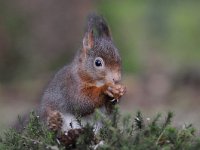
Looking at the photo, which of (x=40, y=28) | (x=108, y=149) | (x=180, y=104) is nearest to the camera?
(x=108, y=149)

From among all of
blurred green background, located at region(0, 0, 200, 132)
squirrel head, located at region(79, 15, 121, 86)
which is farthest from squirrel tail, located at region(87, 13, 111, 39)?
blurred green background, located at region(0, 0, 200, 132)

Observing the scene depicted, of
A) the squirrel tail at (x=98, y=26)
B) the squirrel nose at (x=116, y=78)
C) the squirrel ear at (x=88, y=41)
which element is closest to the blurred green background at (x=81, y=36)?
the squirrel ear at (x=88, y=41)

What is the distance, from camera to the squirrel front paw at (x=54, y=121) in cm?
486

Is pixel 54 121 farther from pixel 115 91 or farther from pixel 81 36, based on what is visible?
pixel 81 36

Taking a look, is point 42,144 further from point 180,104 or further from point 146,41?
point 146,41

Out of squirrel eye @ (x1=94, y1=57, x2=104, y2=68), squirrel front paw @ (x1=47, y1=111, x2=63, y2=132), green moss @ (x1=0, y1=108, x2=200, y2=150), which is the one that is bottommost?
green moss @ (x1=0, y1=108, x2=200, y2=150)

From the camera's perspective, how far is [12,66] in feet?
44.6

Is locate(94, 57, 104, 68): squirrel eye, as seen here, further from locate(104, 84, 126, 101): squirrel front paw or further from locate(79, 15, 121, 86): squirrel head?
locate(104, 84, 126, 101): squirrel front paw

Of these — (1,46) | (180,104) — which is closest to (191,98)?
(180,104)

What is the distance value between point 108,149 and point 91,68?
5.78 ft

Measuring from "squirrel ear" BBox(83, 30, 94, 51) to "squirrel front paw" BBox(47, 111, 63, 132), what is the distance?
0.61m

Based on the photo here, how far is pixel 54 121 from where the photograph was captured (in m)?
5.02

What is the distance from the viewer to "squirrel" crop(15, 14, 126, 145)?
5.04m

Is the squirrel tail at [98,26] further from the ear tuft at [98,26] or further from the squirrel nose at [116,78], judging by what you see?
the squirrel nose at [116,78]
